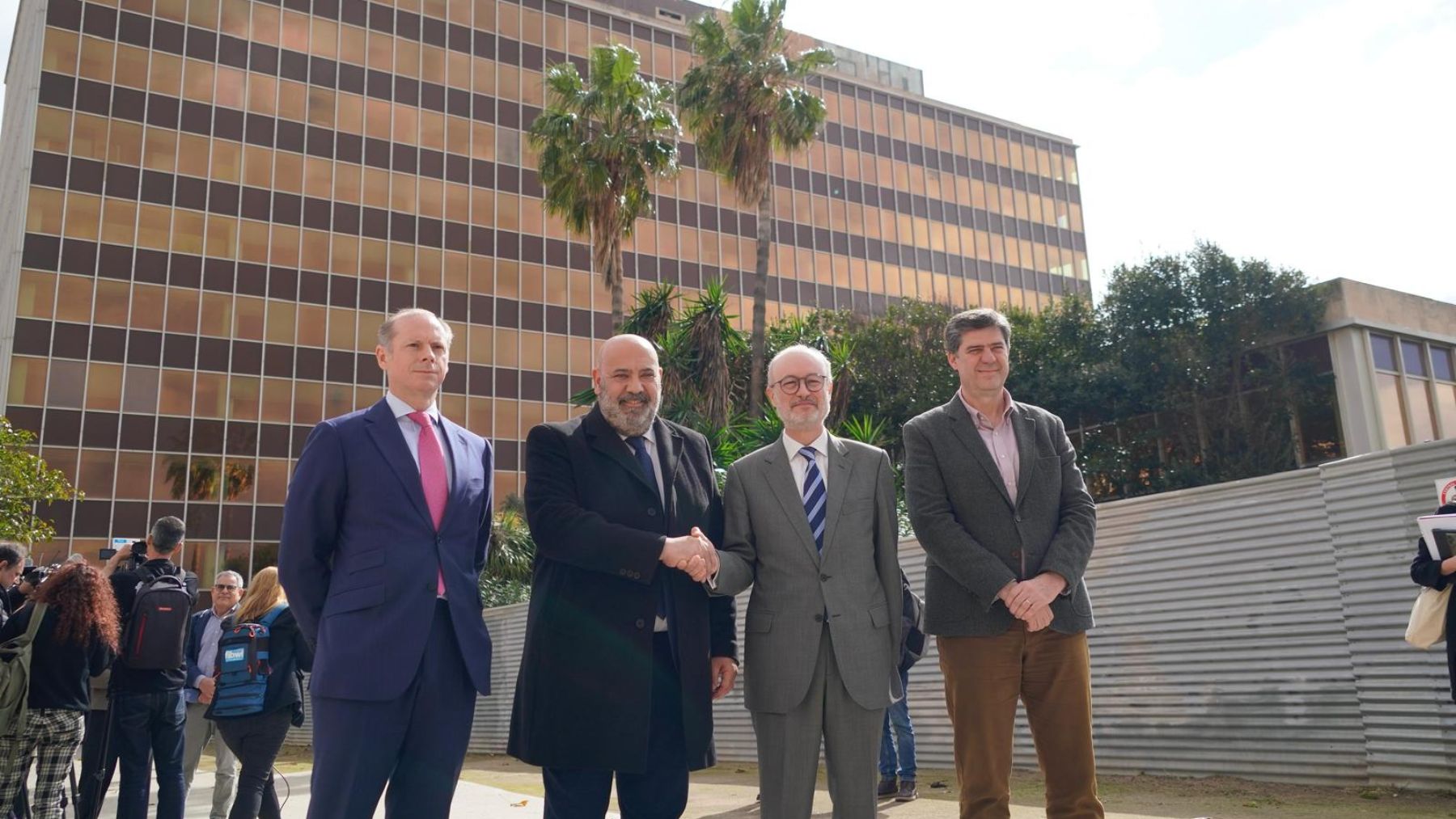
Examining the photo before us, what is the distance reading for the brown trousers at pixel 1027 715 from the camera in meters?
3.90

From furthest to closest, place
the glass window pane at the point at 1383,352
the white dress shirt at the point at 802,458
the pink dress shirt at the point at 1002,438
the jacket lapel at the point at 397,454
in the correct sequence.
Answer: the glass window pane at the point at 1383,352, the pink dress shirt at the point at 1002,438, the white dress shirt at the point at 802,458, the jacket lapel at the point at 397,454

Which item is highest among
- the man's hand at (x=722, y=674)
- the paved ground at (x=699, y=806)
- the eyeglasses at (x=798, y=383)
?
the eyeglasses at (x=798, y=383)

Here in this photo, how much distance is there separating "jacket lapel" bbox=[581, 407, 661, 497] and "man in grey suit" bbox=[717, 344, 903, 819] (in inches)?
15.2

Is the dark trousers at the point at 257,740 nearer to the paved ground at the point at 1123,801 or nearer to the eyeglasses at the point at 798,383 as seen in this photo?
the paved ground at the point at 1123,801

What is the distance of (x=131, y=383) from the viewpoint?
3828 cm

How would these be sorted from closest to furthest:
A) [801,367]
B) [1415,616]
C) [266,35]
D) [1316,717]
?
[801,367] < [1415,616] < [1316,717] < [266,35]

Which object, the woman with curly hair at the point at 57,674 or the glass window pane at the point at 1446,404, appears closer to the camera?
the woman with curly hair at the point at 57,674

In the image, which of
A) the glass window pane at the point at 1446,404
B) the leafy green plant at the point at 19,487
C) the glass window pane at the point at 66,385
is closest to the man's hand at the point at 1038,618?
the leafy green plant at the point at 19,487

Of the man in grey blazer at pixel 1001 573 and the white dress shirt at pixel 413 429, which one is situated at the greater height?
the white dress shirt at pixel 413 429

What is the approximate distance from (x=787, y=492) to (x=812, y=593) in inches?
15.7

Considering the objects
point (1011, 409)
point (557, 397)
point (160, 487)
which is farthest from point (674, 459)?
point (557, 397)

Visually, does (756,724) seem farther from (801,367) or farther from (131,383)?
(131,383)

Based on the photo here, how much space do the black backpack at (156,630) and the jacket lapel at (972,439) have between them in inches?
212

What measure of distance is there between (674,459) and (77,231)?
4146cm
